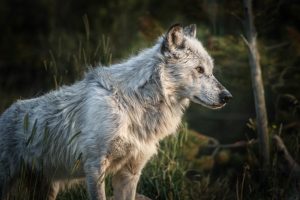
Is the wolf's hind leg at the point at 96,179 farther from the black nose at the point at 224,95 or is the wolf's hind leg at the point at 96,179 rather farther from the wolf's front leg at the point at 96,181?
the black nose at the point at 224,95

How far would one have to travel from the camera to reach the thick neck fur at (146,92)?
20.7 ft

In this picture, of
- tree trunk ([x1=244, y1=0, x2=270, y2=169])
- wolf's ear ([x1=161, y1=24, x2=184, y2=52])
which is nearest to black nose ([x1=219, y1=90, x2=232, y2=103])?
wolf's ear ([x1=161, y1=24, x2=184, y2=52])

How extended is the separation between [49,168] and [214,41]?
3.29m

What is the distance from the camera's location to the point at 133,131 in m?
6.28

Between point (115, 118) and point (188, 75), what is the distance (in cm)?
82

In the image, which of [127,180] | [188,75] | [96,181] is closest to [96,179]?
[96,181]

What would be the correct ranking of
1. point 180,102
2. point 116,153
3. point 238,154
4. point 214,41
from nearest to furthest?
point 116,153 < point 180,102 < point 214,41 < point 238,154

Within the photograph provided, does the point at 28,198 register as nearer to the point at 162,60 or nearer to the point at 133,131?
the point at 133,131

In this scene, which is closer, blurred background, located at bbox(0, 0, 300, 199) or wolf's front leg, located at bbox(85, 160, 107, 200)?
wolf's front leg, located at bbox(85, 160, 107, 200)

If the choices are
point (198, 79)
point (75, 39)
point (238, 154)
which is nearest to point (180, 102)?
point (198, 79)

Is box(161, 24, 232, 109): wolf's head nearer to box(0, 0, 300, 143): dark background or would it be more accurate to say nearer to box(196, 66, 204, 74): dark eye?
box(196, 66, 204, 74): dark eye

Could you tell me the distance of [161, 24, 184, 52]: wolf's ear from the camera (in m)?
6.30

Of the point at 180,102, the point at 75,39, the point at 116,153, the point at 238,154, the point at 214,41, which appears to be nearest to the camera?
the point at 116,153

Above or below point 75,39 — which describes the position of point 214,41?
below
